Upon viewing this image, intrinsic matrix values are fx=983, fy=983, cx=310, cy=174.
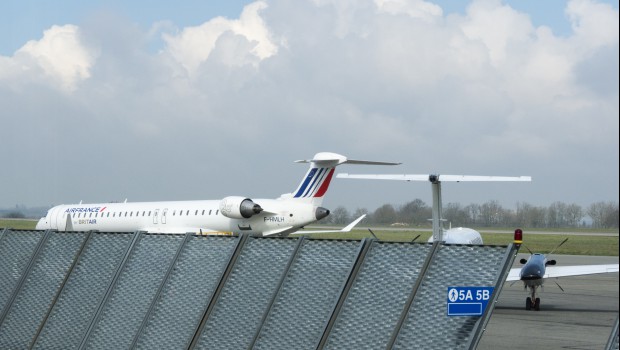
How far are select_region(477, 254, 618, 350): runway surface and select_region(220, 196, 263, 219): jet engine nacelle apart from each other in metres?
14.0

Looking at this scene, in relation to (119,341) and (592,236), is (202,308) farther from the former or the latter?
(592,236)

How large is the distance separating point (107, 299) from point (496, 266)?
17.5 feet

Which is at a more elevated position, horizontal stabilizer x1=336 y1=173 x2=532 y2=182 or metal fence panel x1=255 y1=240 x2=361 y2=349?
horizontal stabilizer x1=336 y1=173 x2=532 y2=182

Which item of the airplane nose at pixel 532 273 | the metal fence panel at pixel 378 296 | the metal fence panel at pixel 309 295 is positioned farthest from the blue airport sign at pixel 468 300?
the airplane nose at pixel 532 273

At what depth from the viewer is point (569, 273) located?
29.1 m

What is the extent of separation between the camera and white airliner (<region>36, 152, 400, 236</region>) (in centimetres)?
4648

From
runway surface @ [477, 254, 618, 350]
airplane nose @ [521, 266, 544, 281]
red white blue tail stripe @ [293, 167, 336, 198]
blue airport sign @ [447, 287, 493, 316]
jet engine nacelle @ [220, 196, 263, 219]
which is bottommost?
blue airport sign @ [447, 287, 493, 316]

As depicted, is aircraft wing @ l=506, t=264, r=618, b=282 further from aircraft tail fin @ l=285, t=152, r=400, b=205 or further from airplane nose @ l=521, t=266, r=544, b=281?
aircraft tail fin @ l=285, t=152, r=400, b=205

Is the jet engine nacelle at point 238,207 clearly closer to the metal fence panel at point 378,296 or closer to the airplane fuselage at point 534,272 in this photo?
the airplane fuselage at point 534,272

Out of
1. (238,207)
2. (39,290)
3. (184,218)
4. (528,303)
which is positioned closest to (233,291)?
(39,290)

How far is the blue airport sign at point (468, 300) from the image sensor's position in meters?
8.92

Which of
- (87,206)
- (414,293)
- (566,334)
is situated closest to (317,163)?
(87,206)

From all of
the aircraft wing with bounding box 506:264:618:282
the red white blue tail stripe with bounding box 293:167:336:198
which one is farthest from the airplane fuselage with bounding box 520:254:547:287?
the red white blue tail stripe with bounding box 293:167:336:198

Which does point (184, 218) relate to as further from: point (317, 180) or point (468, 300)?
point (468, 300)
